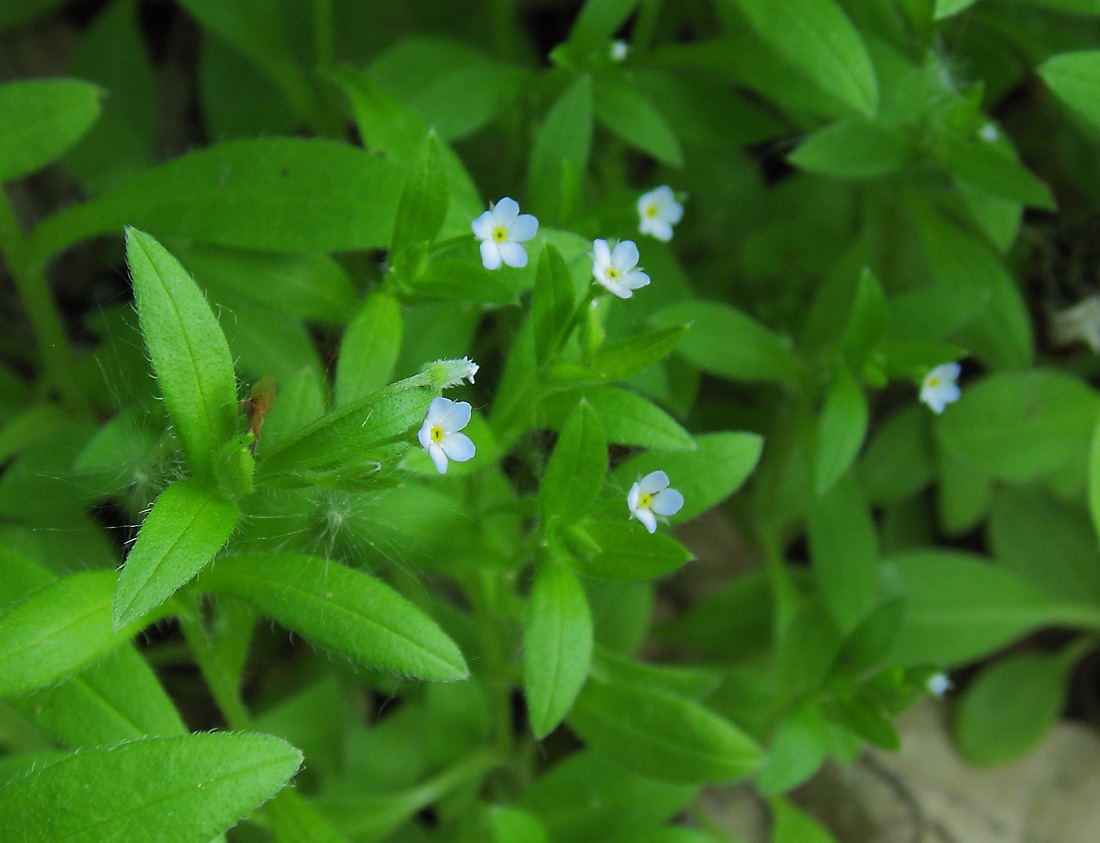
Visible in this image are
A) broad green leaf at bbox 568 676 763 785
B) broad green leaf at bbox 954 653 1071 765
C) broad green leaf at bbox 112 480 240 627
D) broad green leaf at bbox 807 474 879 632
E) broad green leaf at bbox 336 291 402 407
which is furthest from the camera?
broad green leaf at bbox 954 653 1071 765

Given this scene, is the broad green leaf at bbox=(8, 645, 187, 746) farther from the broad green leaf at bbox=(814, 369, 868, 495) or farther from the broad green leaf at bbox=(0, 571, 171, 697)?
the broad green leaf at bbox=(814, 369, 868, 495)

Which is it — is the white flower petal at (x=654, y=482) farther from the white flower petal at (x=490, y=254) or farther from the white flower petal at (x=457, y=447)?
the white flower petal at (x=490, y=254)

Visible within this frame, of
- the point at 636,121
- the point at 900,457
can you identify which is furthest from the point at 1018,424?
the point at 636,121

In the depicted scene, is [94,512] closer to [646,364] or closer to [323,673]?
[323,673]

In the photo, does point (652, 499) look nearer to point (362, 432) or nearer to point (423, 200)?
point (362, 432)

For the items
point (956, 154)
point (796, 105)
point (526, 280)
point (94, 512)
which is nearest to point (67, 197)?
point (94, 512)

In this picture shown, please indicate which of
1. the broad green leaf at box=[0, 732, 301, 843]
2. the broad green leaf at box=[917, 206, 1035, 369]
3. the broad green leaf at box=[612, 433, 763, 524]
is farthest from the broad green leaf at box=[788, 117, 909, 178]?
the broad green leaf at box=[0, 732, 301, 843]
